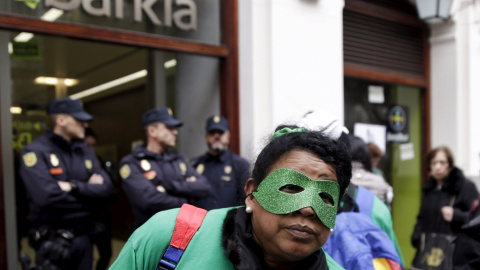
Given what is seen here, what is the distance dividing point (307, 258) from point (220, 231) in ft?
0.93

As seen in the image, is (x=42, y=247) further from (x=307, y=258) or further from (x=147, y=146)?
(x=307, y=258)

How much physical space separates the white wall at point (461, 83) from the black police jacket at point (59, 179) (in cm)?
519

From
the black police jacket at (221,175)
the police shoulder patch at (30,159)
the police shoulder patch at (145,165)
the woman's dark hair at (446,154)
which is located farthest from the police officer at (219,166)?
the woman's dark hair at (446,154)

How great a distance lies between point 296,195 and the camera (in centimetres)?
145

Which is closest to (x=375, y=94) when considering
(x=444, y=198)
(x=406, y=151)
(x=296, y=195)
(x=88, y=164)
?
(x=406, y=151)

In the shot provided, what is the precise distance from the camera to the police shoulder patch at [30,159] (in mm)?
3692

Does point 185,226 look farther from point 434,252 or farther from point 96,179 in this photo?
point 434,252

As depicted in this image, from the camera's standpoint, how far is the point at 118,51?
17.7ft

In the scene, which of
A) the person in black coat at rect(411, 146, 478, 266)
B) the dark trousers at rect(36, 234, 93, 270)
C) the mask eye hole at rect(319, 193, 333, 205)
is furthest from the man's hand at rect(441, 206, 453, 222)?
the mask eye hole at rect(319, 193, 333, 205)

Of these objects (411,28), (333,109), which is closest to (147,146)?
(333,109)

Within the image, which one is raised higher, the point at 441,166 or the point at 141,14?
the point at 141,14

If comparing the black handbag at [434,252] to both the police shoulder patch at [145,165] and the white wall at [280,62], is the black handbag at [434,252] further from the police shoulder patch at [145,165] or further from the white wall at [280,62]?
the police shoulder patch at [145,165]

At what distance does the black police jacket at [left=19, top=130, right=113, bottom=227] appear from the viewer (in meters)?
3.62

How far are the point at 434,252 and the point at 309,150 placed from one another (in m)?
4.11
